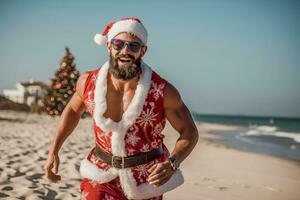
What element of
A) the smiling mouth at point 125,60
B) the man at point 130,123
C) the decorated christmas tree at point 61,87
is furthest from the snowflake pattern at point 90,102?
the decorated christmas tree at point 61,87

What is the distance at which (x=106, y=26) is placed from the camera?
327 centimetres

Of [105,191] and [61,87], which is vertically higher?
[105,191]

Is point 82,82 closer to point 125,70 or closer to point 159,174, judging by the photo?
point 125,70

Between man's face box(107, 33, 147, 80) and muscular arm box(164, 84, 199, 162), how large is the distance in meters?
0.29

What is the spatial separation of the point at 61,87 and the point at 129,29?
80.8ft

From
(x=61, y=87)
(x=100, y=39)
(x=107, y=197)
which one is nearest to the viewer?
(x=107, y=197)

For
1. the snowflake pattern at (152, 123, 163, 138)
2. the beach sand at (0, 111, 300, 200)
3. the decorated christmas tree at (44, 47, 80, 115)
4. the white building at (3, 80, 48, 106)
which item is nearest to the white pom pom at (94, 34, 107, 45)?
the snowflake pattern at (152, 123, 163, 138)

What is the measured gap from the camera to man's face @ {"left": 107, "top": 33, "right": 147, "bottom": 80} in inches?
111

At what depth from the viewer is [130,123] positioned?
108 inches

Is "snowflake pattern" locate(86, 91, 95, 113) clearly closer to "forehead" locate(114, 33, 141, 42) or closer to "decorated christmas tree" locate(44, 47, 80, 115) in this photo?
"forehead" locate(114, 33, 141, 42)

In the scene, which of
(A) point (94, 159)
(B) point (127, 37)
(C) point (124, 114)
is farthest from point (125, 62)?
(A) point (94, 159)

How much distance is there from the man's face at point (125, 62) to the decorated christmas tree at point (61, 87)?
23855 mm

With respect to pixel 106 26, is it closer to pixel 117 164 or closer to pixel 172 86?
pixel 172 86

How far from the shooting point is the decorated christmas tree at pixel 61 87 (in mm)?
26344
